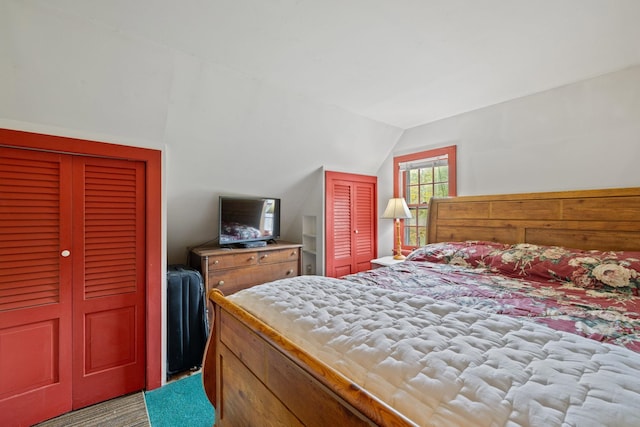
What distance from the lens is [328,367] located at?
768mm

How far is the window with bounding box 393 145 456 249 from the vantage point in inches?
127

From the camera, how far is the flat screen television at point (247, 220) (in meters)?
2.89

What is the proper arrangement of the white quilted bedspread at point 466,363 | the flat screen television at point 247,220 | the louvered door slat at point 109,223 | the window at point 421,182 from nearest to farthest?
the white quilted bedspread at point 466,363 < the louvered door slat at point 109,223 < the flat screen television at point 247,220 < the window at point 421,182

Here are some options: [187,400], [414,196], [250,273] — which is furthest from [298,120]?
[187,400]

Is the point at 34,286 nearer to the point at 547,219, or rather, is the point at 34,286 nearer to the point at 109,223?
the point at 109,223

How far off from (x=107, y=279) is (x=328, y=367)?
1955mm

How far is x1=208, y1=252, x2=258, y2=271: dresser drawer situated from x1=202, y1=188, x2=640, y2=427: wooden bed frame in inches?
45.2

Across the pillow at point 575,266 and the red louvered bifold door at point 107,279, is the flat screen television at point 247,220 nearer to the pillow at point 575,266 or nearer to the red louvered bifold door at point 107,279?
the red louvered bifold door at point 107,279

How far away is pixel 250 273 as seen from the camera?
289cm

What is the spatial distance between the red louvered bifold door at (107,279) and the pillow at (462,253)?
7.75 feet

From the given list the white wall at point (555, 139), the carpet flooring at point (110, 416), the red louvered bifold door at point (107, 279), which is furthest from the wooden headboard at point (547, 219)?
the carpet flooring at point (110, 416)

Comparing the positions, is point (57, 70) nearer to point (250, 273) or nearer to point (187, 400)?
point (250, 273)

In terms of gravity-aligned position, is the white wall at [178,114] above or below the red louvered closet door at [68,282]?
above

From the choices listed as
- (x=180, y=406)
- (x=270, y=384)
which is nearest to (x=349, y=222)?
(x=180, y=406)
